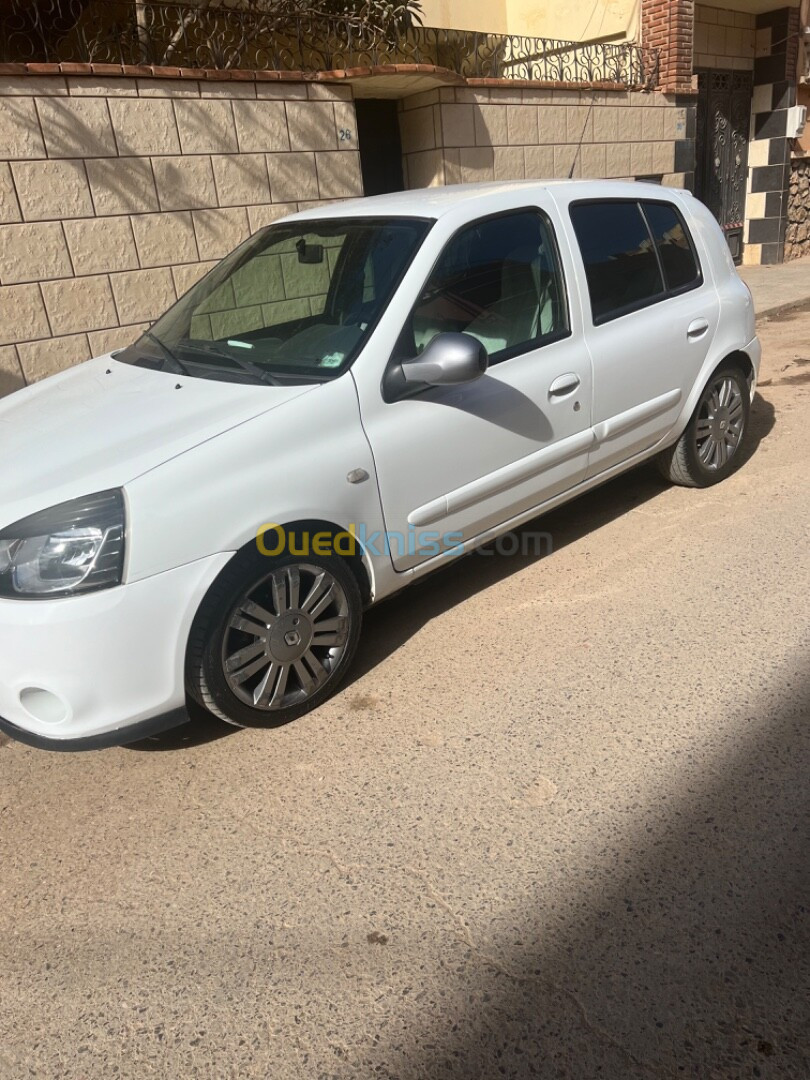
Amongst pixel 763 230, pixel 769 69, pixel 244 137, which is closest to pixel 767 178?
pixel 763 230

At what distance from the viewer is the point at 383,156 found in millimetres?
9445

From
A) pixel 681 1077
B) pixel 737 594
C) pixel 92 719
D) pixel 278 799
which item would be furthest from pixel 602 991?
pixel 737 594

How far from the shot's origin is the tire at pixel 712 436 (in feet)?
15.1

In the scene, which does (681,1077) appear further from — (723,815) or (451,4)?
(451,4)

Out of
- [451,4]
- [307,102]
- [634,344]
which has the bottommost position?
[634,344]

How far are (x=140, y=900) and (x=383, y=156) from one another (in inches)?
350

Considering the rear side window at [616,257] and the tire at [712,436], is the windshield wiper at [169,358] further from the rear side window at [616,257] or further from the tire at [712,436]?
the tire at [712,436]

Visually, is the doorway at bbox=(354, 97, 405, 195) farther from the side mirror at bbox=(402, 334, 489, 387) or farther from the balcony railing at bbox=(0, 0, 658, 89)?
the side mirror at bbox=(402, 334, 489, 387)

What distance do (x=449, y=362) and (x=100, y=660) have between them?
152cm

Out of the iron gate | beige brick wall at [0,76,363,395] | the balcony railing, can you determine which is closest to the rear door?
beige brick wall at [0,76,363,395]

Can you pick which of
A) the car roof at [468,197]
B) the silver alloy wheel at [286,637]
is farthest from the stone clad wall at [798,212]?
the silver alloy wheel at [286,637]

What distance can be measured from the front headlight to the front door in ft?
3.34

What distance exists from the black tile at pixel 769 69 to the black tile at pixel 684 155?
3.14 metres

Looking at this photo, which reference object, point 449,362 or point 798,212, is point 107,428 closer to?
point 449,362
